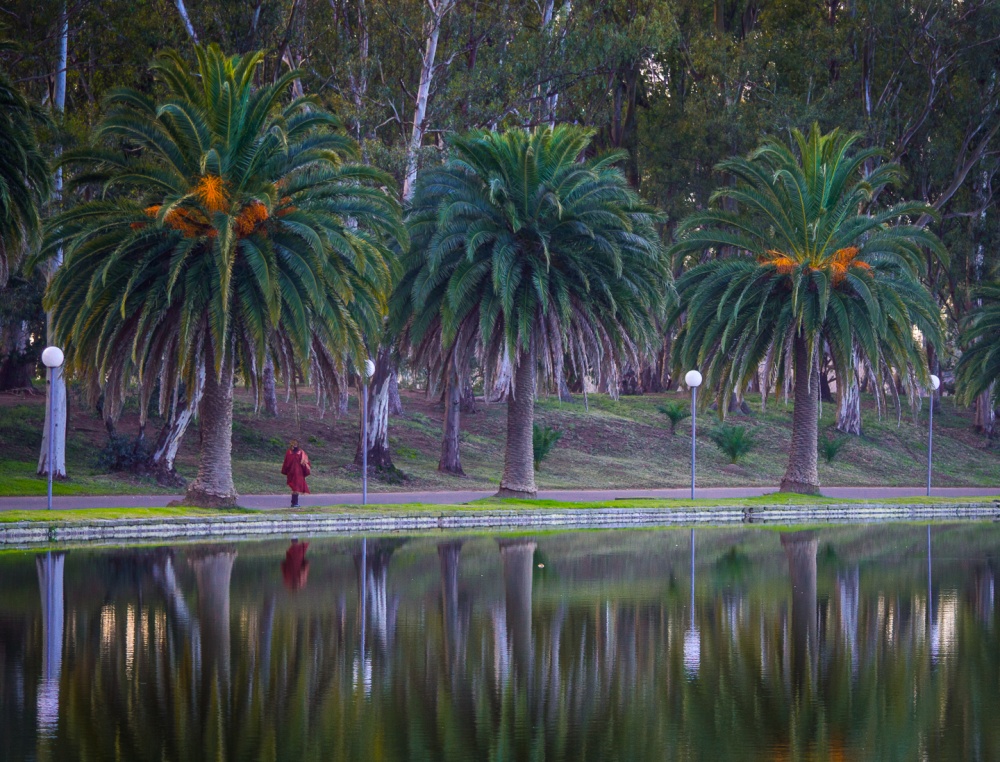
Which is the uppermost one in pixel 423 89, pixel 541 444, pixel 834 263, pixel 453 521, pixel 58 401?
pixel 423 89

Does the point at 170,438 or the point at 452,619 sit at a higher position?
the point at 170,438

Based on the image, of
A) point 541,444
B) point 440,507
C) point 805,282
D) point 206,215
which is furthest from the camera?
point 541,444

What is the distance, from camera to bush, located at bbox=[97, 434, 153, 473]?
112 ft

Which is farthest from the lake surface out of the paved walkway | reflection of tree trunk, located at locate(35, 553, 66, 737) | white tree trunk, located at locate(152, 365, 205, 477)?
white tree trunk, located at locate(152, 365, 205, 477)

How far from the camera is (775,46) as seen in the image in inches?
2093

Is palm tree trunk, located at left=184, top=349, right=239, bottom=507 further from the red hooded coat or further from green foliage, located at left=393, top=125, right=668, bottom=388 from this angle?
green foliage, located at left=393, top=125, right=668, bottom=388

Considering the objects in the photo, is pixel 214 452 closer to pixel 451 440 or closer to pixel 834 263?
pixel 451 440

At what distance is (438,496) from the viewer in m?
34.6

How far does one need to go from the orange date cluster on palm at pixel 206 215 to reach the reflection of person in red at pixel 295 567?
653 cm

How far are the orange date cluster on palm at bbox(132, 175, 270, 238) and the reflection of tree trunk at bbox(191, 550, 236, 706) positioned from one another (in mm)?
7172

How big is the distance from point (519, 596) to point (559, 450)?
2943 centimetres

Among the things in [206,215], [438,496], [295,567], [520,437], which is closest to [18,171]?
[206,215]

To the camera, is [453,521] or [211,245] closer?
[211,245]

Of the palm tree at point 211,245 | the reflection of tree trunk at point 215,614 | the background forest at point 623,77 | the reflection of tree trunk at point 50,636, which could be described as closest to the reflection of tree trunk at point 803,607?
the reflection of tree trunk at point 215,614
